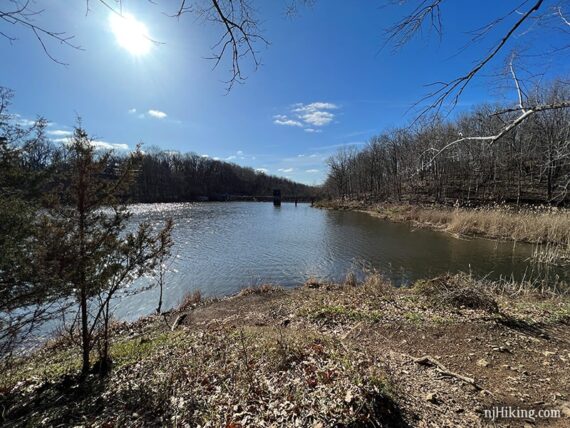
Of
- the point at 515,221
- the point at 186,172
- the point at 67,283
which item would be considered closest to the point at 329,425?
the point at 67,283

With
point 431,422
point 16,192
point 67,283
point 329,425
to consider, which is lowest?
point 431,422

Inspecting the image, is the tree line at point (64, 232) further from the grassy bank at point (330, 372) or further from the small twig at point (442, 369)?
the small twig at point (442, 369)

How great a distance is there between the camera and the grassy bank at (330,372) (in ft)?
9.27

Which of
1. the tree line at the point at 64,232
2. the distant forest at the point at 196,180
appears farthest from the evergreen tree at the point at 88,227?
the distant forest at the point at 196,180

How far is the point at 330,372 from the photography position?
321 cm

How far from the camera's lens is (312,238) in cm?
2128

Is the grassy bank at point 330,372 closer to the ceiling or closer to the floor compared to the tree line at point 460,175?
closer to the floor

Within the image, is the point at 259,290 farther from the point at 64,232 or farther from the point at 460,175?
the point at 460,175

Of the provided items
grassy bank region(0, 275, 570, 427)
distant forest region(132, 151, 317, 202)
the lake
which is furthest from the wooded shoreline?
distant forest region(132, 151, 317, 202)

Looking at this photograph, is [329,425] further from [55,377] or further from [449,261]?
[449,261]

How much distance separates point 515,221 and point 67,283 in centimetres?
2303

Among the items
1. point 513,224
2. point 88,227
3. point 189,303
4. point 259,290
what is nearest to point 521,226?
point 513,224

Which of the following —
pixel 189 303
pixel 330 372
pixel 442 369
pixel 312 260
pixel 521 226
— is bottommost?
Result: pixel 189 303

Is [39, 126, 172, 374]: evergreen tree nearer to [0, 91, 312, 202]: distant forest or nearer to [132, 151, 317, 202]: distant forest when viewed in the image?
[0, 91, 312, 202]: distant forest
